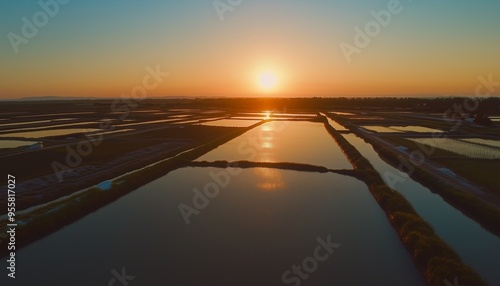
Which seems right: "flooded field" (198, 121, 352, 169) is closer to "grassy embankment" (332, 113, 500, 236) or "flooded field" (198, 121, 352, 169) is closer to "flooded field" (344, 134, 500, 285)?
"grassy embankment" (332, 113, 500, 236)

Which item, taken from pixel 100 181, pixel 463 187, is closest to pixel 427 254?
pixel 463 187

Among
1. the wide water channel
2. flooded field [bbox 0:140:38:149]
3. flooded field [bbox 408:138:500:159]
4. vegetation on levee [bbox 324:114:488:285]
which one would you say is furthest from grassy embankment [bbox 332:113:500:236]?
flooded field [bbox 0:140:38:149]

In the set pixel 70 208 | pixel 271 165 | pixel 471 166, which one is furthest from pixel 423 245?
pixel 471 166

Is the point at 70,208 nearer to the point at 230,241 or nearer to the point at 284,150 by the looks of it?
the point at 230,241

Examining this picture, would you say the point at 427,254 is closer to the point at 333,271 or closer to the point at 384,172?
the point at 333,271

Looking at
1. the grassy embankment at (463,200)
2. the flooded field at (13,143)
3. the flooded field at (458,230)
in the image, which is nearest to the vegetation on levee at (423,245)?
the flooded field at (458,230)
